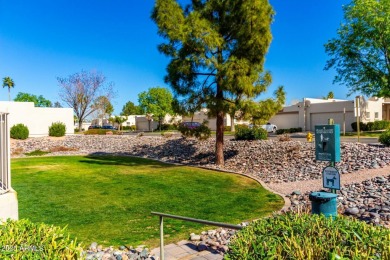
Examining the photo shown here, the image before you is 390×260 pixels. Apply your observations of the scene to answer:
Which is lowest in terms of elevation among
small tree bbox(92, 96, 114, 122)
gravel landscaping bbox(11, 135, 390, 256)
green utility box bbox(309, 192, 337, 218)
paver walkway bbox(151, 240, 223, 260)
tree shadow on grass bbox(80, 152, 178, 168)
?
paver walkway bbox(151, 240, 223, 260)

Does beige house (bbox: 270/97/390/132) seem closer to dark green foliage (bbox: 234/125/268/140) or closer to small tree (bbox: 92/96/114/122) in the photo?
dark green foliage (bbox: 234/125/268/140)

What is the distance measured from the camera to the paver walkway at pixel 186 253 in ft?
14.9

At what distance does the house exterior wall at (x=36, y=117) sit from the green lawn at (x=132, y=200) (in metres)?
18.6

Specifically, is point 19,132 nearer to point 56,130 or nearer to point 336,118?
point 56,130

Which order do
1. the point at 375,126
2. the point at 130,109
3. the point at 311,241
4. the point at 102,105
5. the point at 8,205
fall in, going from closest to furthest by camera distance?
the point at 311,241 < the point at 8,205 < the point at 375,126 < the point at 102,105 < the point at 130,109

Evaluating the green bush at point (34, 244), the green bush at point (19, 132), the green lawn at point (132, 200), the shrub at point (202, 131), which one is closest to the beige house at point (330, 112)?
the shrub at point (202, 131)

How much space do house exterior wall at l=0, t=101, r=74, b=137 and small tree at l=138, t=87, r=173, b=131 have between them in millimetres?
23293

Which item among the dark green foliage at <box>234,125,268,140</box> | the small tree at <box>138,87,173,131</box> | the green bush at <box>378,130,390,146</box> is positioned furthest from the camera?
the small tree at <box>138,87,173,131</box>

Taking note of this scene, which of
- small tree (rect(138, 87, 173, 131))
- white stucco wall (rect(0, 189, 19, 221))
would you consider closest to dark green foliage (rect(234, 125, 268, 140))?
white stucco wall (rect(0, 189, 19, 221))

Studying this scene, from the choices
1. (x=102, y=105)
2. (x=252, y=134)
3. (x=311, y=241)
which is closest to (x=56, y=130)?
(x=102, y=105)

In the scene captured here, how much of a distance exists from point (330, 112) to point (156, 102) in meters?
32.2

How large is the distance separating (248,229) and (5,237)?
1.98 meters

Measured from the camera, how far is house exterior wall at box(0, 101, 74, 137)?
29156 mm

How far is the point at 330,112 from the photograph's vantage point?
33.8 metres
